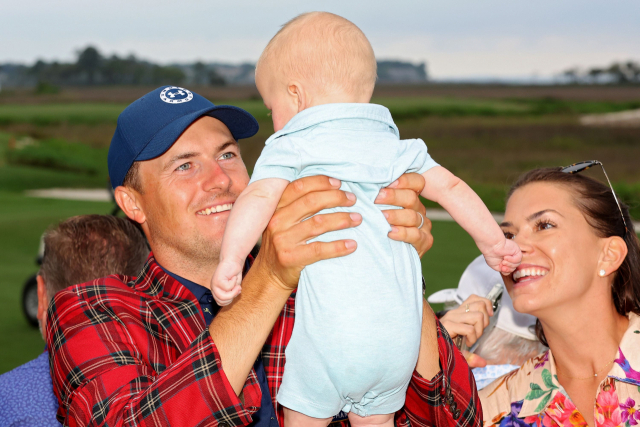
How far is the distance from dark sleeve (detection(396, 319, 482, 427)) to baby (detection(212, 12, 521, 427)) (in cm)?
19

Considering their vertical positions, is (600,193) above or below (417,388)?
above

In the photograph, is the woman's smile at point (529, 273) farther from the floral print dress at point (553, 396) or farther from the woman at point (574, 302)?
the floral print dress at point (553, 396)

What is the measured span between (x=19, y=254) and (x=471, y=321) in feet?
25.3

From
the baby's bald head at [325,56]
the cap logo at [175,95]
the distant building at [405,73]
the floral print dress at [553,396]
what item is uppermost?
the baby's bald head at [325,56]

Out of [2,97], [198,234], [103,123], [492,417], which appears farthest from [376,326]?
[2,97]

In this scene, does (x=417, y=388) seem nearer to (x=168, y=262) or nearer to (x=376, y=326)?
(x=376, y=326)

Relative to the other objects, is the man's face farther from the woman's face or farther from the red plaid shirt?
the woman's face

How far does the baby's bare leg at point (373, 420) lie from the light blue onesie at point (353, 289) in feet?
0.10

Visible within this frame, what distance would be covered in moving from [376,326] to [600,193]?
120 cm

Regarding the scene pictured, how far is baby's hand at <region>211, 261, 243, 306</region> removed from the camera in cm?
146

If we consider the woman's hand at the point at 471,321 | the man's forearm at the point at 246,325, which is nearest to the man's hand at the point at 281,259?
the man's forearm at the point at 246,325

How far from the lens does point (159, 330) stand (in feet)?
6.06

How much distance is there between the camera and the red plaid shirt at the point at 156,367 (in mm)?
1473

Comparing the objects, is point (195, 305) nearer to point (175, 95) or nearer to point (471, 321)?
point (175, 95)
